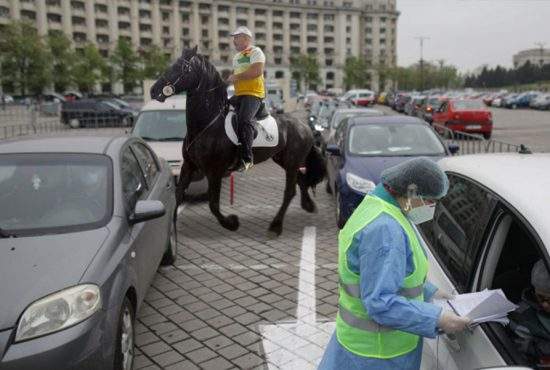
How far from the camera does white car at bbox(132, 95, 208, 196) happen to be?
10414mm

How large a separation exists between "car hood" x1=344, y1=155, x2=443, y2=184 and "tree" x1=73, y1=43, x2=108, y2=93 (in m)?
67.3

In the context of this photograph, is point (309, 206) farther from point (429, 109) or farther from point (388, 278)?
point (429, 109)

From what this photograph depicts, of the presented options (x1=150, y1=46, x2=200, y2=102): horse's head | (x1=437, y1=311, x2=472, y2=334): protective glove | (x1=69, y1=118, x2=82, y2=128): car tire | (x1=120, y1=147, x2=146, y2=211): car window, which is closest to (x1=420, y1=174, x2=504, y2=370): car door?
(x1=437, y1=311, x2=472, y2=334): protective glove

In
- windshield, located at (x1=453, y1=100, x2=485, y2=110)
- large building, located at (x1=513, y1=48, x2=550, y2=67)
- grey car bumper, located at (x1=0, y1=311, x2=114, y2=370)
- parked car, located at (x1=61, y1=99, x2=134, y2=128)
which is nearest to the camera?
grey car bumper, located at (x1=0, y1=311, x2=114, y2=370)

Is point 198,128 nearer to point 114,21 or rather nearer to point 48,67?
point 48,67

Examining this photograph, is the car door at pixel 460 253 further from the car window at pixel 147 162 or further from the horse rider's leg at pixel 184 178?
the horse rider's leg at pixel 184 178

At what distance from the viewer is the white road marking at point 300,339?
172 inches

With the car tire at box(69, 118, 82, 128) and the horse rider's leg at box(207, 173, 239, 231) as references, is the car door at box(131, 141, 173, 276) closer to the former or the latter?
the horse rider's leg at box(207, 173, 239, 231)

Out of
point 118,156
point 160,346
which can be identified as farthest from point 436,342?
point 118,156

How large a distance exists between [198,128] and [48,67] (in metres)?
56.6

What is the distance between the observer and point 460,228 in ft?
9.48

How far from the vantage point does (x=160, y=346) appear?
183 inches

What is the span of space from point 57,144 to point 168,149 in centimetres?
527

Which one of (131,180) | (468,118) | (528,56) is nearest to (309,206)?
(131,180)
